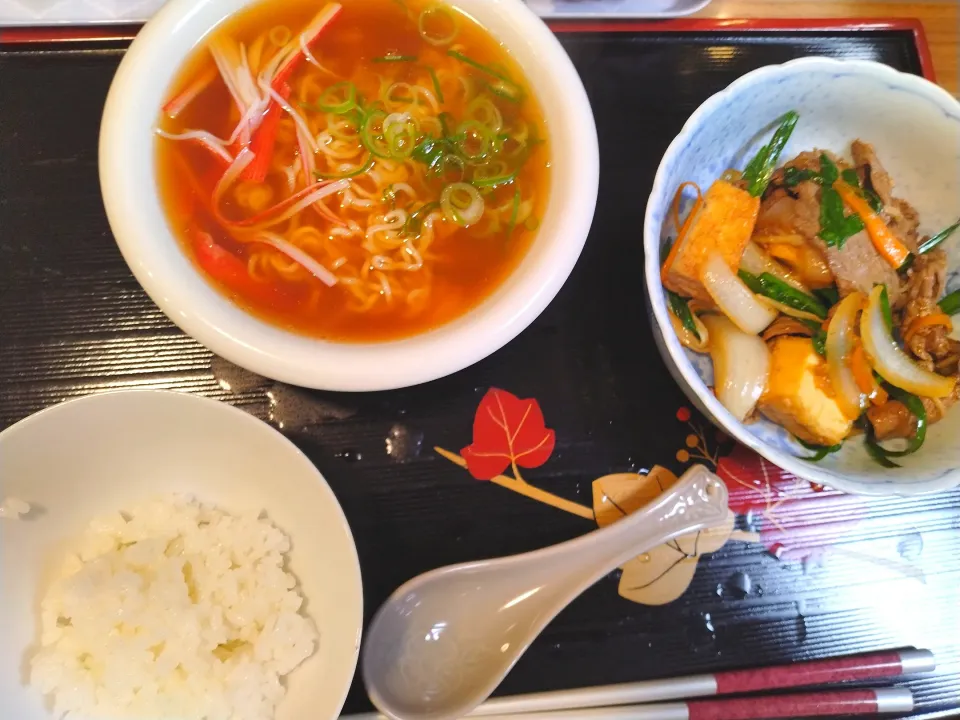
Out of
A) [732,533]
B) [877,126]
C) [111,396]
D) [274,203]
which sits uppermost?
[877,126]

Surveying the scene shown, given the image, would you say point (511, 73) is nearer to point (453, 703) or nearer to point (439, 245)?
point (439, 245)

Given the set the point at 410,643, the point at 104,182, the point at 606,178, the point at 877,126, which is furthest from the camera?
the point at 606,178

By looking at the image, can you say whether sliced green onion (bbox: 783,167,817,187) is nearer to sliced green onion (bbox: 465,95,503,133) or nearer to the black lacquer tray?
the black lacquer tray

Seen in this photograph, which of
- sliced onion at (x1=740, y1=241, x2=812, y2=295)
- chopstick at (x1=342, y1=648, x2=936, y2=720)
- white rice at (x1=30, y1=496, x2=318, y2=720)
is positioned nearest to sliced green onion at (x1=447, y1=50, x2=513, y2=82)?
sliced onion at (x1=740, y1=241, x2=812, y2=295)

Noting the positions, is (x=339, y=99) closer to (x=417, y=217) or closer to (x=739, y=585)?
(x=417, y=217)

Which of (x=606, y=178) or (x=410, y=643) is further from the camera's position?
(x=606, y=178)

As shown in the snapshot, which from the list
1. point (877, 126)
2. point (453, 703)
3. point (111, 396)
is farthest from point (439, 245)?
point (877, 126)

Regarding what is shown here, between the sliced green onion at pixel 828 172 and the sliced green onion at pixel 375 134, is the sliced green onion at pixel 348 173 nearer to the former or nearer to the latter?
the sliced green onion at pixel 375 134
